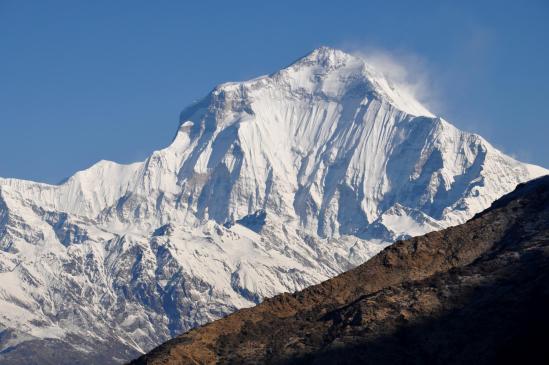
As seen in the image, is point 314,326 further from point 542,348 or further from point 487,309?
point 542,348

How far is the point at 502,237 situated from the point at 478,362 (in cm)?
4144

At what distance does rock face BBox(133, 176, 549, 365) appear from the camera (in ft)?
529

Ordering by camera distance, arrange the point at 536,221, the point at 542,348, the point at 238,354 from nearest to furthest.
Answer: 1. the point at 542,348
2. the point at 238,354
3. the point at 536,221

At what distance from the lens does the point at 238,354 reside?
17350cm

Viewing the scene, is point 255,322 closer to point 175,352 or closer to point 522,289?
point 175,352

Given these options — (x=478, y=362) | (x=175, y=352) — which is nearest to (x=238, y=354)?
(x=175, y=352)

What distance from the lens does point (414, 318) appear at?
16962 centimetres

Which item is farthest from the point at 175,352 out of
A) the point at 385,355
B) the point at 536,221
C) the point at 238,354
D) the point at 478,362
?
the point at 536,221

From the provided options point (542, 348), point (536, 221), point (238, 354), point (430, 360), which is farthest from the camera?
point (536, 221)

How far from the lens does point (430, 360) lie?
530ft

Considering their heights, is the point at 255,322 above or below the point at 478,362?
above

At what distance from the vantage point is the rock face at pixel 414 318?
16125 centimetres

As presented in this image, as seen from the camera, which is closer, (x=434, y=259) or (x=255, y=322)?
(x=255, y=322)

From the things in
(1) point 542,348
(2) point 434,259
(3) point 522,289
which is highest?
(2) point 434,259
